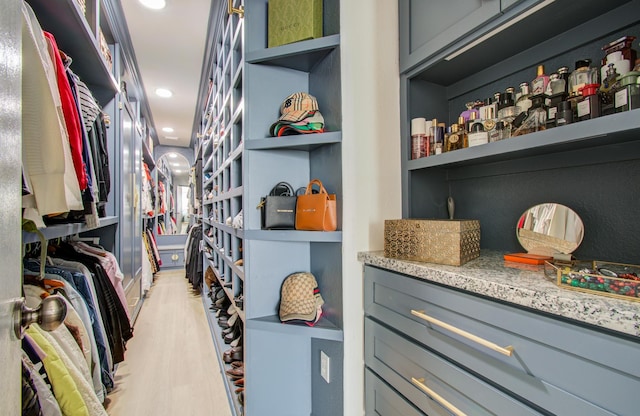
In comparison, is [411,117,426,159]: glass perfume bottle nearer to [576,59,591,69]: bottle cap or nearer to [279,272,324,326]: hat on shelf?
[576,59,591,69]: bottle cap

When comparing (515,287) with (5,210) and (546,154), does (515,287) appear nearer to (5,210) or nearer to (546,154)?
(546,154)

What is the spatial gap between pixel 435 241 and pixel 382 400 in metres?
0.60

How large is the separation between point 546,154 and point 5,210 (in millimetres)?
1423

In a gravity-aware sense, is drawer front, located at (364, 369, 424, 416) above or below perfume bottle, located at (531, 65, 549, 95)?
below

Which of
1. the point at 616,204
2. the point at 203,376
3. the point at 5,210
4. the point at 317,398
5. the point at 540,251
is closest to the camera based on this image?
the point at 5,210

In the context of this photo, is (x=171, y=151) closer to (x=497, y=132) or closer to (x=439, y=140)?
(x=439, y=140)

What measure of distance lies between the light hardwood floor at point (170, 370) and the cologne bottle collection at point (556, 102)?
1.89m

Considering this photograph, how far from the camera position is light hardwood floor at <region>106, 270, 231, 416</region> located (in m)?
1.69

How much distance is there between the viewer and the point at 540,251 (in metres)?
0.99

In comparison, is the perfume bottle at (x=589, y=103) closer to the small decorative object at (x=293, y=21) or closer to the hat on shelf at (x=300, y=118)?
the hat on shelf at (x=300, y=118)

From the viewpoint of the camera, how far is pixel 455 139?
111cm

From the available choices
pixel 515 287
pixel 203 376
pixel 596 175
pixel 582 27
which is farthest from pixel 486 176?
A: pixel 203 376

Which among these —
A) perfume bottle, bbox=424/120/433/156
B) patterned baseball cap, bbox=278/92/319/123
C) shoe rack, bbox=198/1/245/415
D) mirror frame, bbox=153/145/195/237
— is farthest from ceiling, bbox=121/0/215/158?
mirror frame, bbox=153/145/195/237

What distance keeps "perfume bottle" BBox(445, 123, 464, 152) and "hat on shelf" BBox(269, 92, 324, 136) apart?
511 mm
